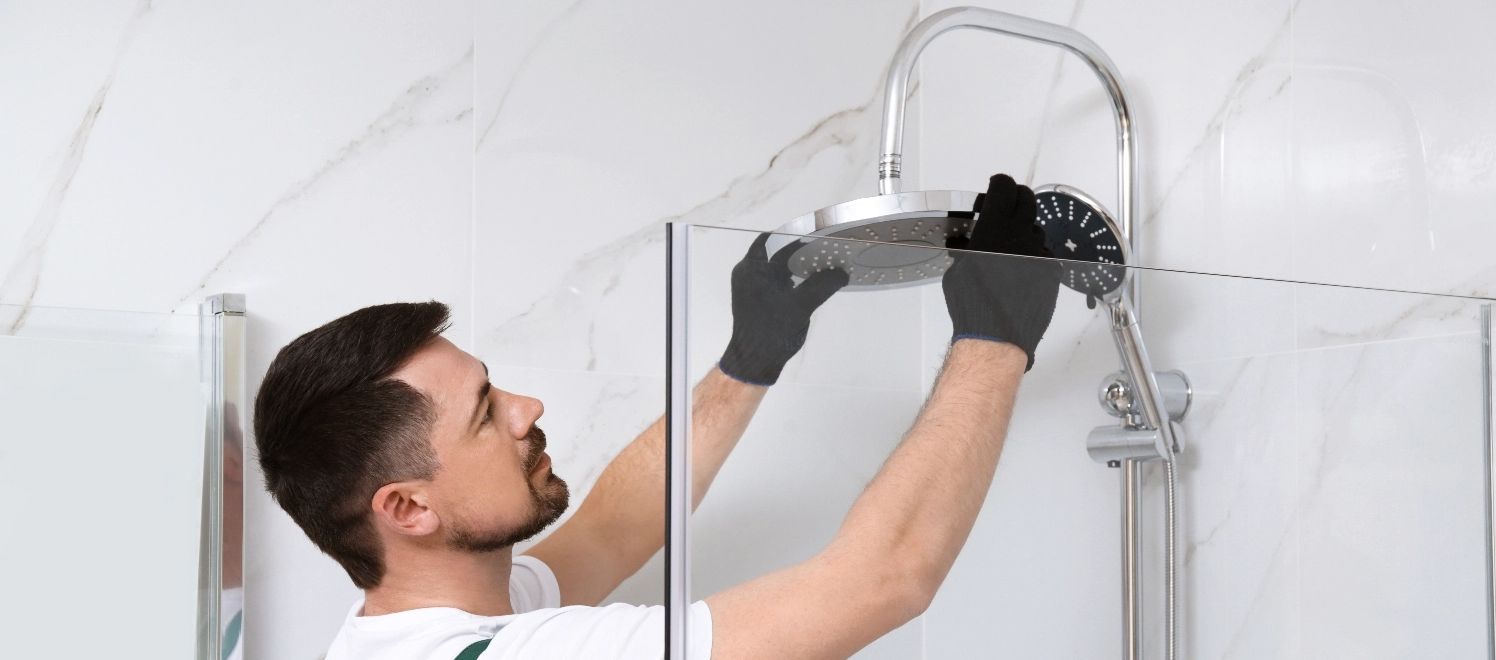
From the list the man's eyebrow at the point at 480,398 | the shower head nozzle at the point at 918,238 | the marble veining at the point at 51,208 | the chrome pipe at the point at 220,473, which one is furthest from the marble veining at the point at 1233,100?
the marble veining at the point at 51,208

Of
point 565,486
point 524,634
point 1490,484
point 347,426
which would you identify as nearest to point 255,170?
point 347,426

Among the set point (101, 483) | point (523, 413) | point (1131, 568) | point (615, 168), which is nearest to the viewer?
point (1131, 568)

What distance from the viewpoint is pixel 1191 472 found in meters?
0.85

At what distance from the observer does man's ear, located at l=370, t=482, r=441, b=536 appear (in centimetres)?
110

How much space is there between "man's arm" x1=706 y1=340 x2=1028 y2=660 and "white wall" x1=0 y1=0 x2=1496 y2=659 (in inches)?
2.8

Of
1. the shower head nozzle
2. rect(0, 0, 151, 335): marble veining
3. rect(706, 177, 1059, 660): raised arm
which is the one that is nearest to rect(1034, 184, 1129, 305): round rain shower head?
the shower head nozzle

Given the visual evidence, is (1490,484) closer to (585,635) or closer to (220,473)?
(585,635)

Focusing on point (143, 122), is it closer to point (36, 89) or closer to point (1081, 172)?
point (36, 89)

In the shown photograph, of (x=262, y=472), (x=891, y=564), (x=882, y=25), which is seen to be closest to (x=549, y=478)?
(x=262, y=472)

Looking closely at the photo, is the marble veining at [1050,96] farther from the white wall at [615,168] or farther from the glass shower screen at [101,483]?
the glass shower screen at [101,483]

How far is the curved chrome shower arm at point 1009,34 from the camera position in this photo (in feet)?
3.43

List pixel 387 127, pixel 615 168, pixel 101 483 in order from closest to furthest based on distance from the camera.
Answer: pixel 101 483 < pixel 387 127 < pixel 615 168

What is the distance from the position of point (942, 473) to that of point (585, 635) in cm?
29

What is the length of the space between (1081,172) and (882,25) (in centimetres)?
39
